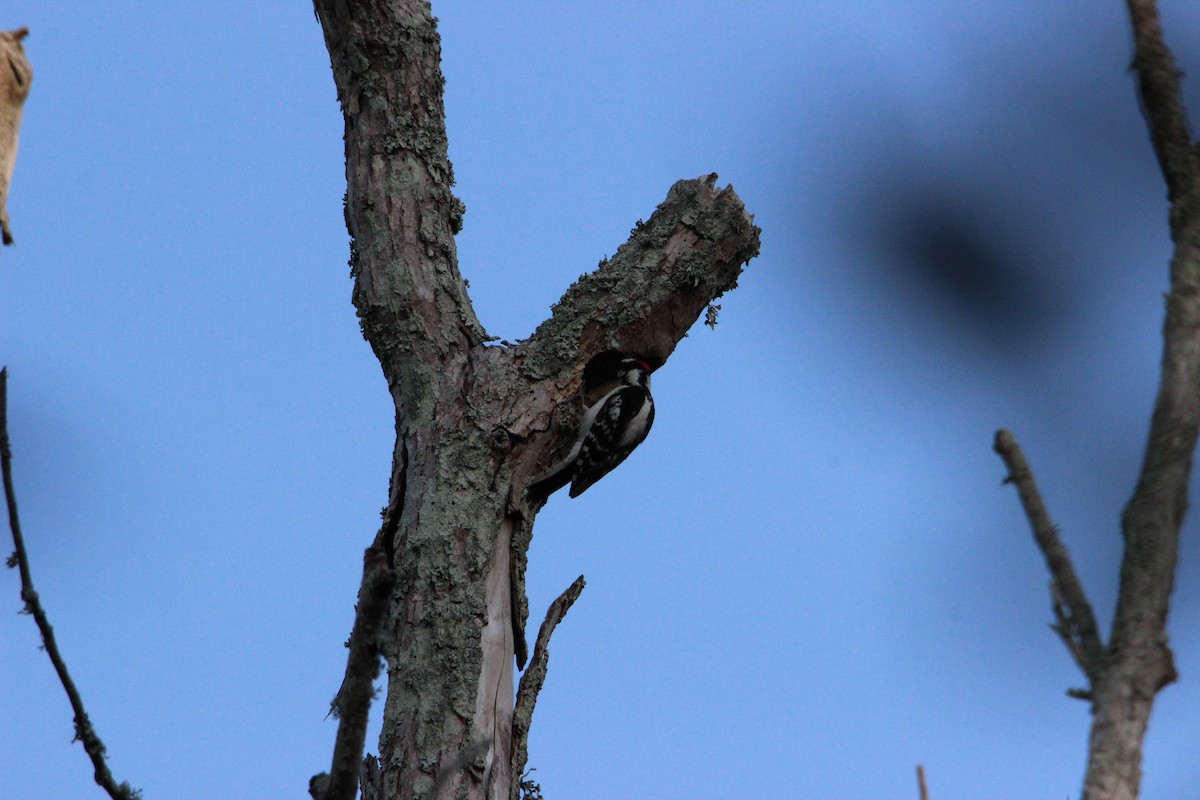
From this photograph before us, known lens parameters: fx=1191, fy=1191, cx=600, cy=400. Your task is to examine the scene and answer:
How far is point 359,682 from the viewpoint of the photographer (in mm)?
1841

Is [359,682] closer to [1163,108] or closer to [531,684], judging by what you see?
[1163,108]

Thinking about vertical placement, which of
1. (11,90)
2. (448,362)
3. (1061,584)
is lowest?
(1061,584)

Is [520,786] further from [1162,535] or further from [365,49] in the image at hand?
[1162,535]

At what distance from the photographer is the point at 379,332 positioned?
4199 mm

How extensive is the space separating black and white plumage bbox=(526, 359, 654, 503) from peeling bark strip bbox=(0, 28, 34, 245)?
116 inches

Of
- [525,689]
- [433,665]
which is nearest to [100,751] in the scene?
[433,665]

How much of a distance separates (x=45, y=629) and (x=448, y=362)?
2.29m

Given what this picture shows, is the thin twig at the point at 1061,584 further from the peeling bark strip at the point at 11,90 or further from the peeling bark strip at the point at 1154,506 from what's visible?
the peeling bark strip at the point at 11,90

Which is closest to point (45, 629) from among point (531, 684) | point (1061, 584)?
point (1061, 584)

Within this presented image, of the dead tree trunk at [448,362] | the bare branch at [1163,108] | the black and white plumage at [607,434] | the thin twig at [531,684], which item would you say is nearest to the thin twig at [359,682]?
the bare branch at [1163,108]

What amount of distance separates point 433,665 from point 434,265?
4.76ft

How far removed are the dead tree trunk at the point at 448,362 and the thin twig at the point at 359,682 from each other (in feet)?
4.90

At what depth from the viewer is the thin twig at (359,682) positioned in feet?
5.76

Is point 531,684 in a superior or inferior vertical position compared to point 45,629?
superior
